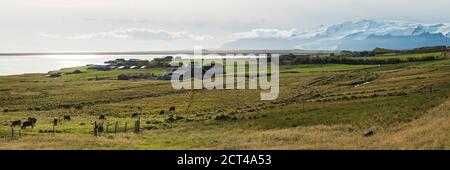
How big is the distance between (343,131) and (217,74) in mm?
156333

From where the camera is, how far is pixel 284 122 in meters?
50.7

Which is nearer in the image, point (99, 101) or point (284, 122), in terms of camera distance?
point (284, 122)

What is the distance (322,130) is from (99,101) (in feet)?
261

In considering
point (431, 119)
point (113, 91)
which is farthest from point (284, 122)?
point (113, 91)

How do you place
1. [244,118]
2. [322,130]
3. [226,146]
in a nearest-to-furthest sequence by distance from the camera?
[226,146], [322,130], [244,118]

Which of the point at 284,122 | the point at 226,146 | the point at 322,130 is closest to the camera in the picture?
the point at 226,146

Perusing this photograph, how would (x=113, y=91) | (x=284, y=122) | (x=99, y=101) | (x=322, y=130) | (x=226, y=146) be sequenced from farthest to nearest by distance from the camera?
(x=113, y=91), (x=99, y=101), (x=284, y=122), (x=322, y=130), (x=226, y=146)

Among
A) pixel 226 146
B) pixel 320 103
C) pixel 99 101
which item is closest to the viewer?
pixel 226 146

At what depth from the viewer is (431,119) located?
3822 centimetres
